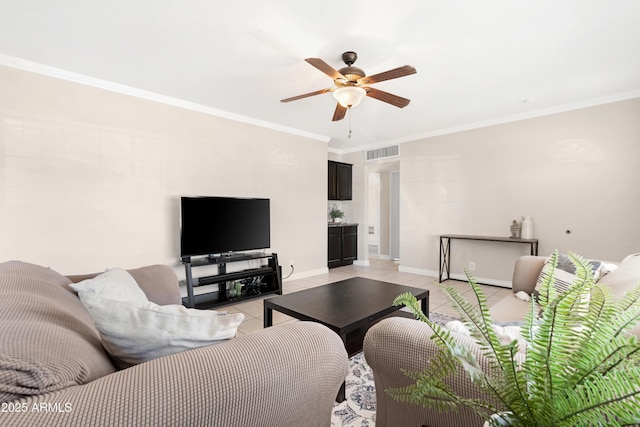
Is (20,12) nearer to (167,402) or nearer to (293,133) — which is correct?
(167,402)

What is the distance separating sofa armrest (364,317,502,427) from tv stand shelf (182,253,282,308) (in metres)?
2.71

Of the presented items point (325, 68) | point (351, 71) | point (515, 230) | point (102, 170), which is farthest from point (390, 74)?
point (515, 230)

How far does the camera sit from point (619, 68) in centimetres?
277

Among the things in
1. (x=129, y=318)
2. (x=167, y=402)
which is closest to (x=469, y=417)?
(x=167, y=402)

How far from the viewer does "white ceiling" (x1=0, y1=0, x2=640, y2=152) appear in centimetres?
195

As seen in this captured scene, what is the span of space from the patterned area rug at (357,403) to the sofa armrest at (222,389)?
0.79 metres

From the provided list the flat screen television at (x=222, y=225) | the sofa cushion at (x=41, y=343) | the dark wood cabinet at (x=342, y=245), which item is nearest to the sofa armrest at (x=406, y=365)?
the sofa cushion at (x=41, y=343)

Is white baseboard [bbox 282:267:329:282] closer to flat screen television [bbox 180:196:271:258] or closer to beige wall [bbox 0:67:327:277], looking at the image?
flat screen television [bbox 180:196:271:258]

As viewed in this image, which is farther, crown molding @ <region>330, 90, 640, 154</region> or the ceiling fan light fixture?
crown molding @ <region>330, 90, 640, 154</region>

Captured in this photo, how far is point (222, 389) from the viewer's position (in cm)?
68

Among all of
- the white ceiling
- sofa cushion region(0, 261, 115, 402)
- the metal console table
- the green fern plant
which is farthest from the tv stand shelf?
the green fern plant

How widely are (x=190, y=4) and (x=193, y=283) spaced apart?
275 centimetres

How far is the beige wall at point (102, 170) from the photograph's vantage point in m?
2.64

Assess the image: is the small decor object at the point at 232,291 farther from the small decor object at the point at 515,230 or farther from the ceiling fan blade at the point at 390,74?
the small decor object at the point at 515,230
